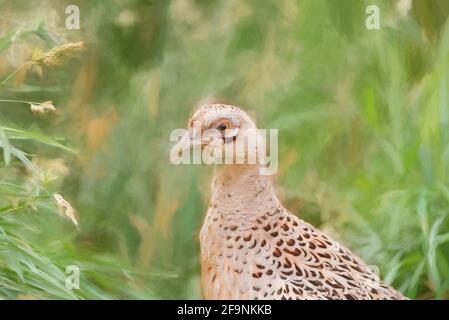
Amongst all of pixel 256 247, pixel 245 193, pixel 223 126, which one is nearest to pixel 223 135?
pixel 223 126

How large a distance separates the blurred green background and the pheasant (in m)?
0.17

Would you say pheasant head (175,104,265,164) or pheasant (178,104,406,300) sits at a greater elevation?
pheasant head (175,104,265,164)

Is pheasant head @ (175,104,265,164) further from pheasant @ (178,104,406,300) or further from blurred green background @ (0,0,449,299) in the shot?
blurred green background @ (0,0,449,299)

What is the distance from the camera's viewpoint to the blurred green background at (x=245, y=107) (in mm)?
2949

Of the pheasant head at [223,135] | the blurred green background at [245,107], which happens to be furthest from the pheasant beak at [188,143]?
the blurred green background at [245,107]

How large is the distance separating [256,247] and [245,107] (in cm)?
42

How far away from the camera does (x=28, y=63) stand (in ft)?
9.40

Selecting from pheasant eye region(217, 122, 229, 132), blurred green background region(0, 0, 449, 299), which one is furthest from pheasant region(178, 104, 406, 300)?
blurred green background region(0, 0, 449, 299)

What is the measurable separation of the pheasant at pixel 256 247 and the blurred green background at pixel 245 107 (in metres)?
0.17

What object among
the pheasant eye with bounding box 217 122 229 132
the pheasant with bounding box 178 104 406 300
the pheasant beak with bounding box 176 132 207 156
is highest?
the pheasant eye with bounding box 217 122 229 132

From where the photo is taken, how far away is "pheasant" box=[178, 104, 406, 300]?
106 inches

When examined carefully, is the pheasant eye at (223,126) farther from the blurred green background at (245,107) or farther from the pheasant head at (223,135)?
the blurred green background at (245,107)

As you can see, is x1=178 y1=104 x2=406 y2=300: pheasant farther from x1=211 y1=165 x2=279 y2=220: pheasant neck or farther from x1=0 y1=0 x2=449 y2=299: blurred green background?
x1=0 y1=0 x2=449 y2=299: blurred green background

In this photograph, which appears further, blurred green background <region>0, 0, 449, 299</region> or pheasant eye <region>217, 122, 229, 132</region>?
blurred green background <region>0, 0, 449, 299</region>
